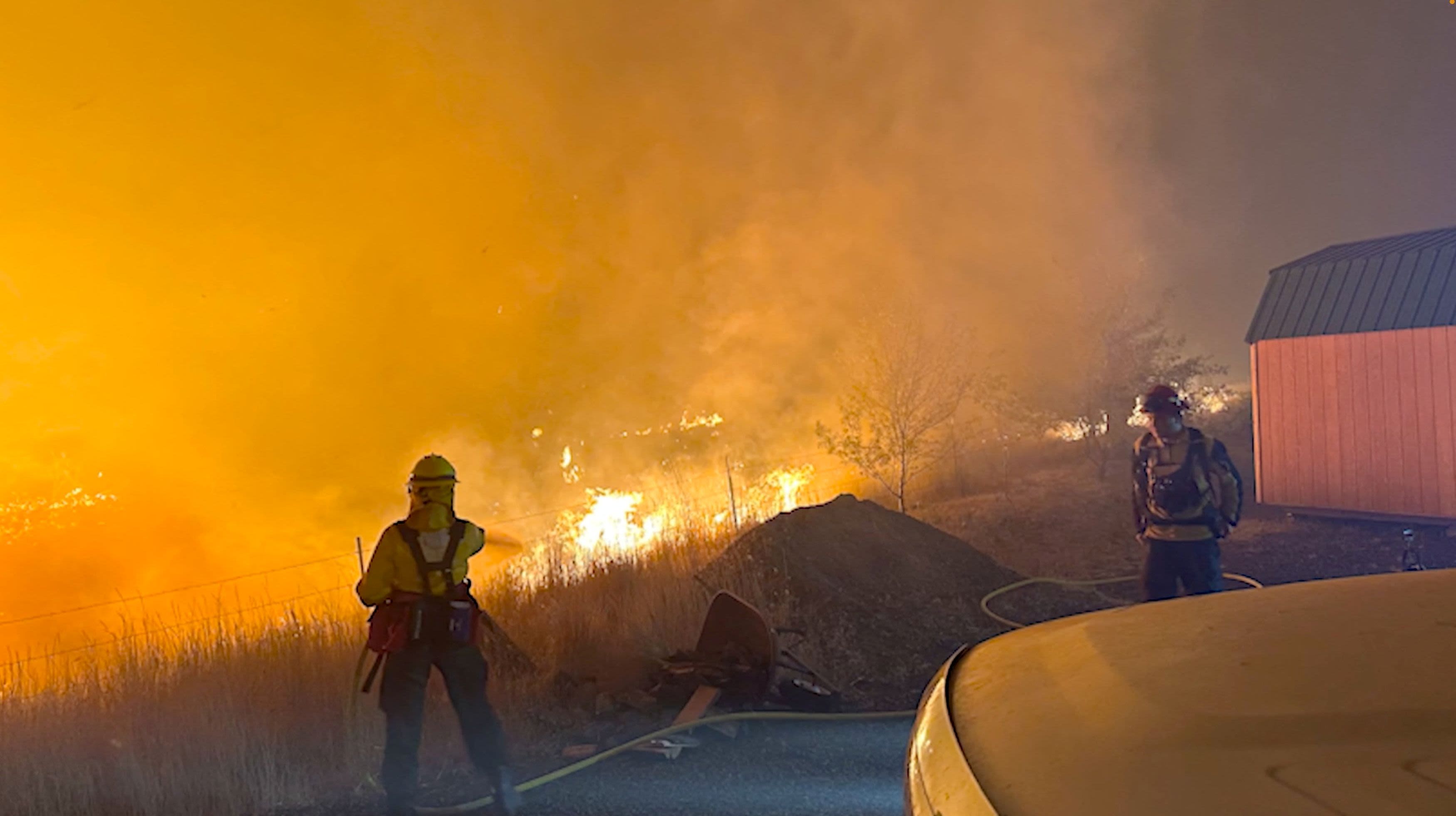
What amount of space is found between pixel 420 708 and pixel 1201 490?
454 centimetres

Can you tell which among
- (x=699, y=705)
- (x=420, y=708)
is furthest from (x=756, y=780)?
(x=420, y=708)

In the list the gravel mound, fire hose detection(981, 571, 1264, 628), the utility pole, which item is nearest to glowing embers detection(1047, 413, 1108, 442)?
fire hose detection(981, 571, 1264, 628)

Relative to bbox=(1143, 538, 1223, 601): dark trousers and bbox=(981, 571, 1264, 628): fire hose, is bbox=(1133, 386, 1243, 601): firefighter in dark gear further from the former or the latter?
bbox=(981, 571, 1264, 628): fire hose

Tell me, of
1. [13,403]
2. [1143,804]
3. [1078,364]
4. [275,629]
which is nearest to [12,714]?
[275,629]

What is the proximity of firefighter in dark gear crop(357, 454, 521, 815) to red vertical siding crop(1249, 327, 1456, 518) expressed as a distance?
35.3 ft

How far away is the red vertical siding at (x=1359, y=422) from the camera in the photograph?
9883mm

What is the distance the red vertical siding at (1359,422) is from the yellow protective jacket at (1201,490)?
6704mm

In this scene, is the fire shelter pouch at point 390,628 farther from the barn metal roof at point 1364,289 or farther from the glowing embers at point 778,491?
the barn metal roof at point 1364,289

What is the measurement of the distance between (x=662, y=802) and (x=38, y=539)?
71.7 feet

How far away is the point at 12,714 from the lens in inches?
219

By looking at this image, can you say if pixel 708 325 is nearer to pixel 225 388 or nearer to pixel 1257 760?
pixel 225 388

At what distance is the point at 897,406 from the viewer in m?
13.5

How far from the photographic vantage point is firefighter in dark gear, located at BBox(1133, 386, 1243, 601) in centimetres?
523

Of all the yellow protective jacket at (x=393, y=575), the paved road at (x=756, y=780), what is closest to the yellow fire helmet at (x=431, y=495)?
the yellow protective jacket at (x=393, y=575)
